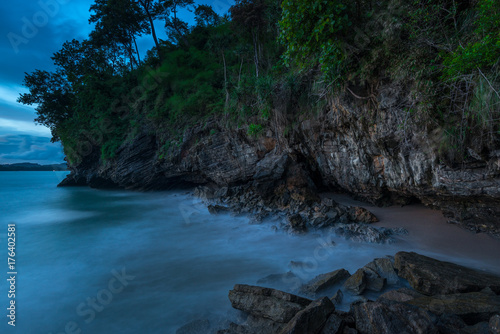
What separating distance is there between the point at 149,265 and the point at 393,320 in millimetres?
4832

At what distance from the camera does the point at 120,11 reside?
18.7m

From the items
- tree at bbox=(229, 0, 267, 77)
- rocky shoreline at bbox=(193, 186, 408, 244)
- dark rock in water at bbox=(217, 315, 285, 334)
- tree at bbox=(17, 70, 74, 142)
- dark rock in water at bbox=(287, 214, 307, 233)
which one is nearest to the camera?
dark rock in water at bbox=(217, 315, 285, 334)

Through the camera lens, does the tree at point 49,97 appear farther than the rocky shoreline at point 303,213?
Yes

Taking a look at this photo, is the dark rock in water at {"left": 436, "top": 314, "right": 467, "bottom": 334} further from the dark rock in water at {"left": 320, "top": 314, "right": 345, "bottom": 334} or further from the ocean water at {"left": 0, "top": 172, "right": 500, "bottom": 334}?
the ocean water at {"left": 0, "top": 172, "right": 500, "bottom": 334}

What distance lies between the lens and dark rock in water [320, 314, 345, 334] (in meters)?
2.20

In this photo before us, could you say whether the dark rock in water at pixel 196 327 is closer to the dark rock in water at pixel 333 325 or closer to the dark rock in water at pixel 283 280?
the dark rock in water at pixel 283 280

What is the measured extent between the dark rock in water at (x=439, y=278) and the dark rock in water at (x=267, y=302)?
6.18 feet

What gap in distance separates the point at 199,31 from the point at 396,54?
19.2 meters

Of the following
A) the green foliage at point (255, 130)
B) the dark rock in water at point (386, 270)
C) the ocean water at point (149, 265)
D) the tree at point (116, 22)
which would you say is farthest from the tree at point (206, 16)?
the dark rock in water at point (386, 270)

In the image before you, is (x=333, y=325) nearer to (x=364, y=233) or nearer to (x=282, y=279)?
(x=282, y=279)

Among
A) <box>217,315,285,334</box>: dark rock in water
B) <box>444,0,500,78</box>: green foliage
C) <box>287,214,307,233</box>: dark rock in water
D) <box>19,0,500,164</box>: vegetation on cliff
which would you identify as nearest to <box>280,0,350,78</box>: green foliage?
<box>19,0,500,164</box>: vegetation on cliff

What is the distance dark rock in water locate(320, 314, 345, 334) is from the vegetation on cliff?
3.94m

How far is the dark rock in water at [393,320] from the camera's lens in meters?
1.95

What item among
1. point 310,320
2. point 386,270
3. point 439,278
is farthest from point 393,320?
point 386,270
